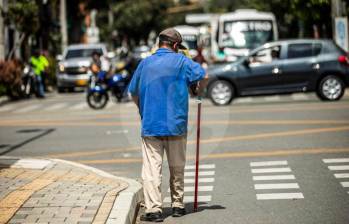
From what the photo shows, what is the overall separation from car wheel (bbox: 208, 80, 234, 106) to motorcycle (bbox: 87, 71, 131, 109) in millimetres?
3175

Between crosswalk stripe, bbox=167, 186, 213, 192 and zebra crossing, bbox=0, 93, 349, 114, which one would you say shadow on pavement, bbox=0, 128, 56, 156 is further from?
zebra crossing, bbox=0, 93, 349, 114

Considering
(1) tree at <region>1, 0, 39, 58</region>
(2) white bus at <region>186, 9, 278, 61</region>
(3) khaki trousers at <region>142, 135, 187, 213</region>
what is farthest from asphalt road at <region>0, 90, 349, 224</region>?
(2) white bus at <region>186, 9, 278, 61</region>

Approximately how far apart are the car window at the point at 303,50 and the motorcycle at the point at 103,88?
542 cm

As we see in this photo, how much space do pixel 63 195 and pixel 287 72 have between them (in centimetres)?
1667

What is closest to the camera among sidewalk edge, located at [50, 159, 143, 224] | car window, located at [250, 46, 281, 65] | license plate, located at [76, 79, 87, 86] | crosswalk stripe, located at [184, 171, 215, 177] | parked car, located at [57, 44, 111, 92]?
sidewalk edge, located at [50, 159, 143, 224]

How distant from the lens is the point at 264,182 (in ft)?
36.6

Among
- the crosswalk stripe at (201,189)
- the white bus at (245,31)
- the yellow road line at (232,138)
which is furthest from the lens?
the white bus at (245,31)

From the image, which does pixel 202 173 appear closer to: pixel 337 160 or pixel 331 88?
pixel 337 160

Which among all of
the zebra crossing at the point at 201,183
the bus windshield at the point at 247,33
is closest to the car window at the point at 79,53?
Result: the bus windshield at the point at 247,33

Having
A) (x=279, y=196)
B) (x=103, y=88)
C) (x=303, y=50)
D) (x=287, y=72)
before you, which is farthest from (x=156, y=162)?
(x=103, y=88)

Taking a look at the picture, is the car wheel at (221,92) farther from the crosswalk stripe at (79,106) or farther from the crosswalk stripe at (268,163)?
the crosswalk stripe at (268,163)

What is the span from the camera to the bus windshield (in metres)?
39.5

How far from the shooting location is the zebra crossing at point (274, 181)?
1016 cm

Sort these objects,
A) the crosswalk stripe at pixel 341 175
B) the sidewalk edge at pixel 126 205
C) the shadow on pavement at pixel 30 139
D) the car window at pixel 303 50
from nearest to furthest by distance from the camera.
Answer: the sidewalk edge at pixel 126 205 → the crosswalk stripe at pixel 341 175 → the shadow on pavement at pixel 30 139 → the car window at pixel 303 50
